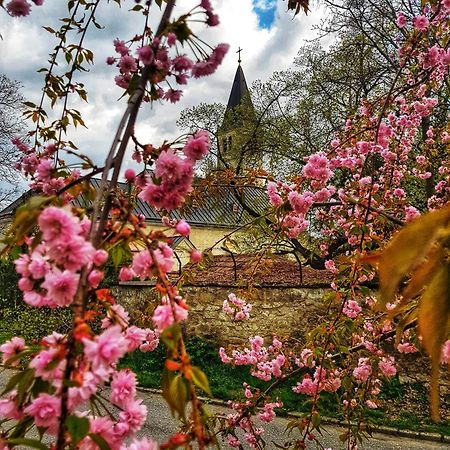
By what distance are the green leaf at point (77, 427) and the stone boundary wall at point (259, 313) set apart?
5276 millimetres

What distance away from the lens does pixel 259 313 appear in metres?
6.70

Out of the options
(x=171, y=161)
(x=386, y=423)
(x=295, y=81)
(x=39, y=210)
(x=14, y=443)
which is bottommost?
(x=386, y=423)

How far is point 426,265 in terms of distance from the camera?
0.41 m

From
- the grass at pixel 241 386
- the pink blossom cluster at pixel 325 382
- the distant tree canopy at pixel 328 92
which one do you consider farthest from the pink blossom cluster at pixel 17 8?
the distant tree canopy at pixel 328 92

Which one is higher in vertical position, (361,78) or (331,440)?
(361,78)

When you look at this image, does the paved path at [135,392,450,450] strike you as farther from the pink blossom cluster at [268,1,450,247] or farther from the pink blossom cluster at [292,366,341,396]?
the pink blossom cluster at [268,1,450,247]

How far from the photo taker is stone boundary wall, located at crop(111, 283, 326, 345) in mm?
6270

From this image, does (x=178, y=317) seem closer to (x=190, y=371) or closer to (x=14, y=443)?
(x=190, y=371)

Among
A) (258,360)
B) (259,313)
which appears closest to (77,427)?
(258,360)

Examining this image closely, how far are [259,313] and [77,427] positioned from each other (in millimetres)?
6339

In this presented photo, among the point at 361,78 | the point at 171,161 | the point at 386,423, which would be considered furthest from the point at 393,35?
the point at 171,161

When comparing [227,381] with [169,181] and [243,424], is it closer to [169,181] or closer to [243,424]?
[243,424]

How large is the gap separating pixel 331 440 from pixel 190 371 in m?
4.40

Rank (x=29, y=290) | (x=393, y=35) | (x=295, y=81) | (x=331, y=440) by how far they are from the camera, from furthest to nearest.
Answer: (x=295, y=81) → (x=393, y=35) → (x=331, y=440) → (x=29, y=290)
